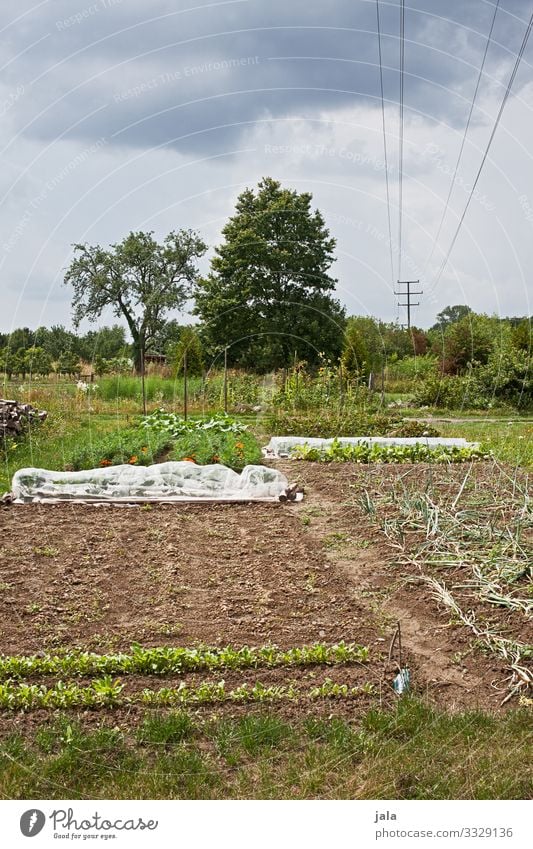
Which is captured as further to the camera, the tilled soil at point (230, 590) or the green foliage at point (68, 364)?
the green foliage at point (68, 364)

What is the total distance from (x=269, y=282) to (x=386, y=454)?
13.6 meters

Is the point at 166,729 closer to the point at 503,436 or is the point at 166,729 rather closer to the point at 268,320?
the point at 503,436

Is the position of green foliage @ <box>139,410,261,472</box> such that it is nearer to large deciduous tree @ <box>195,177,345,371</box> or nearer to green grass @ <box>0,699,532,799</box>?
green grass @ <box>0,699,532,799</box>

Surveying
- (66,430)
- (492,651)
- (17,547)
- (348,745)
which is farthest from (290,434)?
(348,745)

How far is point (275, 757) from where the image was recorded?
10.2 feet

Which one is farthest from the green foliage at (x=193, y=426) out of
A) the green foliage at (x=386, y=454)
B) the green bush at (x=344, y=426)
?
the green foliage at (x=386, y=454)

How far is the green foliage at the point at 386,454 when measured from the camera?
33.2ft

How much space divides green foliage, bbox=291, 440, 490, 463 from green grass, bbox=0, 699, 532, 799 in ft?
22.0

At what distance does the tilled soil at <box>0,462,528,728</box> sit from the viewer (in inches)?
161

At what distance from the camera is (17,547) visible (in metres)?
6.11

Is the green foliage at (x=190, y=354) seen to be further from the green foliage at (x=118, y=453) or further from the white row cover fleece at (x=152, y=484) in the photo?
the white row cover fleece at (x=152, y=484)

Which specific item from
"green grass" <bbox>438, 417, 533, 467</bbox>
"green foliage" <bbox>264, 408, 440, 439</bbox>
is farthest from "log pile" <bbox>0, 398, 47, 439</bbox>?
"green grass" <bbox>438, 417, 533, 467</bbox>

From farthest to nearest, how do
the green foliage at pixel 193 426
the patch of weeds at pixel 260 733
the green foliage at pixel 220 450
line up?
1. the green foliage at pixel 193 426
2. the green foliage at pixel 220 450
3. the patch of weeds at pixel 260 733

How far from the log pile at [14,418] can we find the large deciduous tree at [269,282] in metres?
9.67
